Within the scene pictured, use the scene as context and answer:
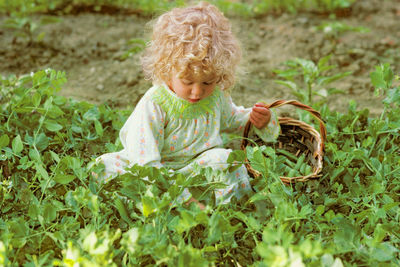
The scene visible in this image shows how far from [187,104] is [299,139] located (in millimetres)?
599

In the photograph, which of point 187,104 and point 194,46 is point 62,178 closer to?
point 187,104

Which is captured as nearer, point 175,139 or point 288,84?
point 175,139

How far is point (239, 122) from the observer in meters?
2.19

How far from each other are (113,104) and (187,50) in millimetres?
953

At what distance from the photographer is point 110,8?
4121 mm

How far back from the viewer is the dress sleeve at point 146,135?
1836 millimetres

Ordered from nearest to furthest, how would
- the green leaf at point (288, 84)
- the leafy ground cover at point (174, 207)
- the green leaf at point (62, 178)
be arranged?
the leafy ground cover at point (174, 207), the green leaf at point (62, 178), the green leaf at point (288, 84)

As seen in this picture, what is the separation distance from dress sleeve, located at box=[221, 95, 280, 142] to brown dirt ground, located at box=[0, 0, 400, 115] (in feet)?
1.84

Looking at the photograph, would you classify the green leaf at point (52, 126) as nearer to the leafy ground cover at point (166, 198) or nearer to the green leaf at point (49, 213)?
the leafy ground cover at point (166, 198)

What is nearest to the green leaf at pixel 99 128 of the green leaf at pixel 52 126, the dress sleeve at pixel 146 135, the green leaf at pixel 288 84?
the green leaf at pixel 52 126

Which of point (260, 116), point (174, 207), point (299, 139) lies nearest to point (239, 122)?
point (260, 116)

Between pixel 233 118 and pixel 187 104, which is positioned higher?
pixel 187 104

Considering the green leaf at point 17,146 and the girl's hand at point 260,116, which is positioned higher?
the girl's hand at point 260,116

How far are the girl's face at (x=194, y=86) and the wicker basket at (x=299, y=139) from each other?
0.32m
